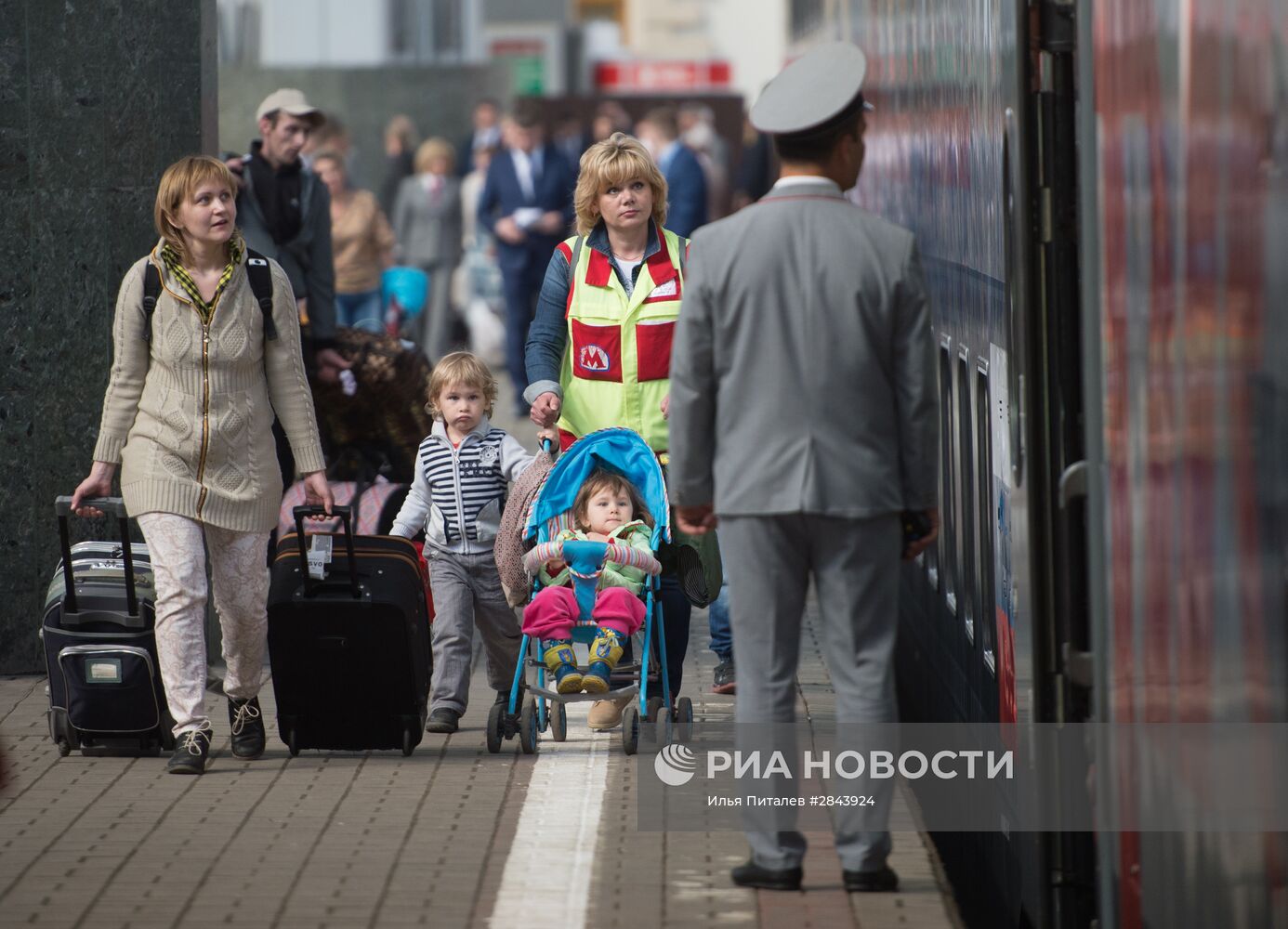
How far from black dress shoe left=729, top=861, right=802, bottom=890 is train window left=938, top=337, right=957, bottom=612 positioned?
2.56m

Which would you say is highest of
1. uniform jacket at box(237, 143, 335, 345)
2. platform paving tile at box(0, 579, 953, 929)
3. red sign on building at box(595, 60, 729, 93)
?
red sign on building at box(595, 60, 729, 93)

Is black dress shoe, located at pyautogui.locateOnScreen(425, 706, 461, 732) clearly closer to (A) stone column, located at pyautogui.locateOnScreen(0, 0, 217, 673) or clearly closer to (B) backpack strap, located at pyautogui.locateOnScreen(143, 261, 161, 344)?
(B) backpack strap, located at pyautogui.locateOnScreen(143, 261, 161, 344)

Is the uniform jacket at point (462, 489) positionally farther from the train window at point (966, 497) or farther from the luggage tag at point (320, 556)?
the train window at point (966, 497)

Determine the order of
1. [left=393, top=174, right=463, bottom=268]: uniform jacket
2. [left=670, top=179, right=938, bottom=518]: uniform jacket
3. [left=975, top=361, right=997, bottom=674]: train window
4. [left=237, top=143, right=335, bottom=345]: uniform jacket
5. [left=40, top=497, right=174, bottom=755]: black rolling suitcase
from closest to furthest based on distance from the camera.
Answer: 1. [left=670, top=179, right=938, bottom=518]: uniform jacket
2. [left=975, top=361, right=997, bottom=674]: train window
3. [left=40, top=497, right=174, bottom=755]: black rolling suitcase
4. [left=237, top=143, right=335, bottom=345]: uniform jacket
5. [left=393, top=174, right=463, bottom=268]: uniform jacket

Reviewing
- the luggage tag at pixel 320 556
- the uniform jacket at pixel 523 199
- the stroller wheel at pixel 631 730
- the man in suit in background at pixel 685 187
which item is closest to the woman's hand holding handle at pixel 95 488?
the luggage tag at pixel 320 556

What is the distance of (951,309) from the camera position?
7.45m

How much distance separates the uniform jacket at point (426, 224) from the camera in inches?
759

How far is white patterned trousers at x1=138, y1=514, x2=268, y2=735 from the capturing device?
6.57m

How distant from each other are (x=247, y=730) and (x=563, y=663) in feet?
3.45

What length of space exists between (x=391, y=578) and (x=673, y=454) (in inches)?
79.7

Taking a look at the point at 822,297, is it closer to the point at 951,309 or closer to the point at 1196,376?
the point at 1196,376

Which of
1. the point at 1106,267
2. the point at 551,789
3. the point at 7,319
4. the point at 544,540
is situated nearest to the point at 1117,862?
the point at 1106,267

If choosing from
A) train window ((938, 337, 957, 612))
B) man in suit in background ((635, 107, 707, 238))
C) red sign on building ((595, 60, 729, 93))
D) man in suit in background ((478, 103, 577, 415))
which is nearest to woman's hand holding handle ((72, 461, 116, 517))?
train window ((938, 337, 957, 612))

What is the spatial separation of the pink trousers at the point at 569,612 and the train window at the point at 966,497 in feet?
3.63
